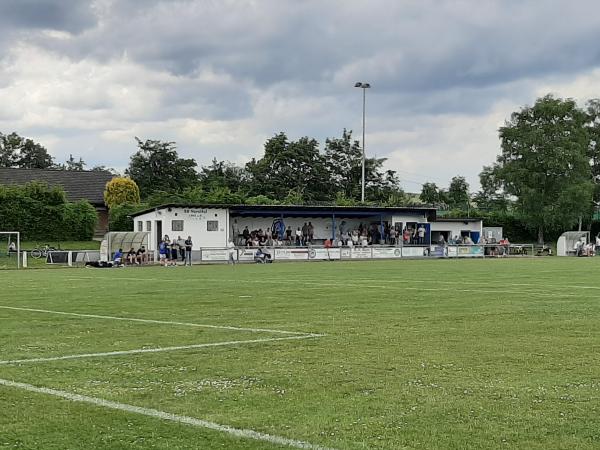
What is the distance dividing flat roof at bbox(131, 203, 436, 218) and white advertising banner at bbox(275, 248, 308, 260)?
4595 millimetres

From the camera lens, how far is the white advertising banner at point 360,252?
5619 cm

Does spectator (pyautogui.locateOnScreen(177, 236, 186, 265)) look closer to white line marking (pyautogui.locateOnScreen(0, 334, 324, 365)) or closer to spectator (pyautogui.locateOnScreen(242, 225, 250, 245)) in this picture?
spectator (pyautogui.locateOnScreen(242, 225, 250, 245))

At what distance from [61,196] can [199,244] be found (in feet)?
39.4

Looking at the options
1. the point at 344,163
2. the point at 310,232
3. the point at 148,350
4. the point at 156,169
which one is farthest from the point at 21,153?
the point at 148,350

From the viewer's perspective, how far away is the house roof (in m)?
76.3

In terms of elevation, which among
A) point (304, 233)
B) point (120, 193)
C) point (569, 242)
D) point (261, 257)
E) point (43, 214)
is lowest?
point (261, 257)

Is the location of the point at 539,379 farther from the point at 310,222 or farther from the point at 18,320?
the point at 310,222

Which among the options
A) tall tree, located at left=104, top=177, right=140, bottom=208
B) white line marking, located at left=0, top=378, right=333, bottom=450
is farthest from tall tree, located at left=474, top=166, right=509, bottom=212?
white line marking, located at left=0, top=378, right=333, bottom=450

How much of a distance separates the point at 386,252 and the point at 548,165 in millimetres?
28637

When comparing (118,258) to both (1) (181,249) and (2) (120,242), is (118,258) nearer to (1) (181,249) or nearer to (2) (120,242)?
(2) (120,242)

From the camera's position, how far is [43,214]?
2297 inches

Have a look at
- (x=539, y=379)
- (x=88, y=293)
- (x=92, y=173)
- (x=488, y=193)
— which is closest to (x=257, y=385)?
(x=539, y=379)

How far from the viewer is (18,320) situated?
48.1 feet

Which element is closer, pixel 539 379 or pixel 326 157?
pixel 539 379
